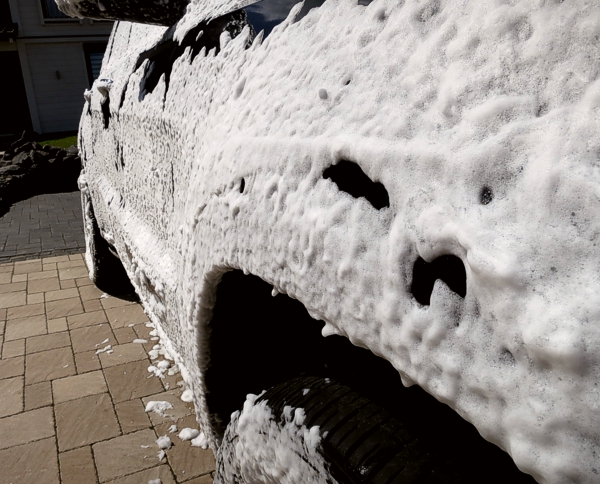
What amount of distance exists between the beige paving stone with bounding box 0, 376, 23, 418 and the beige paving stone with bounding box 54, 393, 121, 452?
0.20m

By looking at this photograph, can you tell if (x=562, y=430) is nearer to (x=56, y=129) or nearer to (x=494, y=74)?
(x=494, y=74)

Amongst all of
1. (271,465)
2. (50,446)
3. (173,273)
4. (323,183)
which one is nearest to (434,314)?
(323,183)

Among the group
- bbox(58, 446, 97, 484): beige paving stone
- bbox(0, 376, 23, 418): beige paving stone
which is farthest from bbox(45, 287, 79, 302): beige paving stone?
bbox(58, 446, 97, 484): beige paving stone

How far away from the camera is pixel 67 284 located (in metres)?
4.14

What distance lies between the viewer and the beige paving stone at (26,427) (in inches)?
87.1

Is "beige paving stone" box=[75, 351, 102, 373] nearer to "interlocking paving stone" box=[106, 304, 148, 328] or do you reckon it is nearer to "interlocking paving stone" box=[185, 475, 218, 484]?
"interlocking paving stone" box=[106, 304, 148, 328]

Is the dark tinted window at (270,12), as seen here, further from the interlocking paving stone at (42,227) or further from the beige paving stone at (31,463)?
the interlocking paving stone at (42,227)

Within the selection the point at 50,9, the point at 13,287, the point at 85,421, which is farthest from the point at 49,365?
the point at 50,9

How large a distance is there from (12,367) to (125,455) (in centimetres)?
119

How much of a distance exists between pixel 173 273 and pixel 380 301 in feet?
3.42

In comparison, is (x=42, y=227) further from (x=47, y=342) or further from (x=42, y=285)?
(x=47, y=342)

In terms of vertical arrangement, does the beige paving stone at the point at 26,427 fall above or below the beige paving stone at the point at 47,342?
above

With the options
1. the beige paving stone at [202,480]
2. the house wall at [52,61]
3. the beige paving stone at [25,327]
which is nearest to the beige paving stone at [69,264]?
the beige paving stone at [25,327]

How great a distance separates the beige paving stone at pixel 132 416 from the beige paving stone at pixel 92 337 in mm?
718
